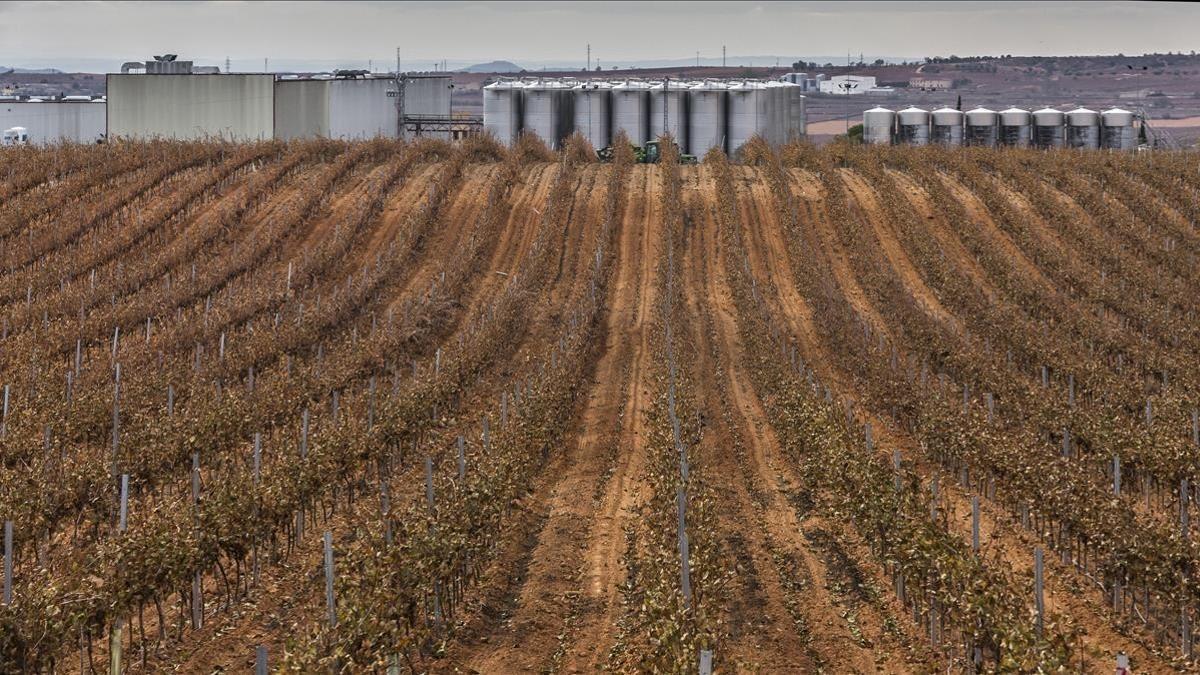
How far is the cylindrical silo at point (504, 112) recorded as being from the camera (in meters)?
65.6

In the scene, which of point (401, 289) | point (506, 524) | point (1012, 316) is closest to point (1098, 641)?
point (506, 524)

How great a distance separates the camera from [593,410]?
26.2 m

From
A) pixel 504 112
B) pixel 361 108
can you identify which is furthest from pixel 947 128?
pixel 361 108

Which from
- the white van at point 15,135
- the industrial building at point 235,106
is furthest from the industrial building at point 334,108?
the white van at point 15,135

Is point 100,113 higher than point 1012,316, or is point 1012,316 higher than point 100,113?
point 100,113

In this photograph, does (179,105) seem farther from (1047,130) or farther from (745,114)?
(1047,130)

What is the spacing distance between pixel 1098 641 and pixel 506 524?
797cm

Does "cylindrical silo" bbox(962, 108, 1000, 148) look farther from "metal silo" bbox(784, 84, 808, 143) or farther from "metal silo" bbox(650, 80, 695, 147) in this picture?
"metal silo" bbox(650, 80, 695, 147)

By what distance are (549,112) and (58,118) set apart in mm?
28094

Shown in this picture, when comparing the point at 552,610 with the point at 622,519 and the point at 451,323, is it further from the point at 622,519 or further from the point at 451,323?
the point at 451,323

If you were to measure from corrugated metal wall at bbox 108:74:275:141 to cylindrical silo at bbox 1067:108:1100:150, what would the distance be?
39.7 meters

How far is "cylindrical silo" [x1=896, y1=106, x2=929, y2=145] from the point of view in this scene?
2665 inches

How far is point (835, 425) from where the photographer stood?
63.2 feet

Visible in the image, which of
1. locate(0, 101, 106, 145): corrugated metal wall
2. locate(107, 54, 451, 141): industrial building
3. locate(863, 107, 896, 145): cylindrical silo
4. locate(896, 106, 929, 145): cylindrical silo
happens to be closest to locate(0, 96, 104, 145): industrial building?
locate(0, 101, 106, 145): corrugated metal wall
